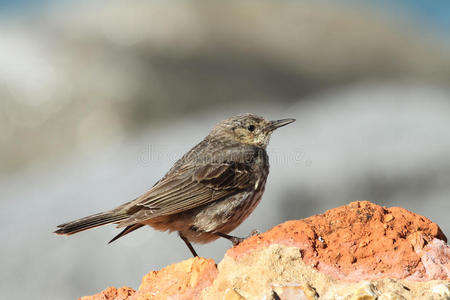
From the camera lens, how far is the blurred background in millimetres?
10438

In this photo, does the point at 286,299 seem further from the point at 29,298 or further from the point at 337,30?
the point at 337,30

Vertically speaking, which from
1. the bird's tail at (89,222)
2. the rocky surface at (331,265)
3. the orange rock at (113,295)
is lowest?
the orange rock at (113,295)

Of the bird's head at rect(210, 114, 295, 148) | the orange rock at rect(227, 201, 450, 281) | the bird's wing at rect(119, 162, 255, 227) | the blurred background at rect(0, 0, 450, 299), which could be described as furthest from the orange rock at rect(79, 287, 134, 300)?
the blurred background at rect(0, 0, 450, 299)

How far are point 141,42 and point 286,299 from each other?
14.2 metres

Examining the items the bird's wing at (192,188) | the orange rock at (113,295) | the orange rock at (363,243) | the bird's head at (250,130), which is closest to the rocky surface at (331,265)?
the orange rock at (363,243)

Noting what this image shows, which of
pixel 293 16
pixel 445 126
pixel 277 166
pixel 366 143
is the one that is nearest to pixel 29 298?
pixel 277 166

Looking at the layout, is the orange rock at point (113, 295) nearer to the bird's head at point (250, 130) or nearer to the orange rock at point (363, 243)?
the orange rock at point (363, 243)

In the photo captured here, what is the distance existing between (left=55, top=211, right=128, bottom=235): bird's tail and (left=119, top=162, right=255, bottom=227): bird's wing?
0.20 m

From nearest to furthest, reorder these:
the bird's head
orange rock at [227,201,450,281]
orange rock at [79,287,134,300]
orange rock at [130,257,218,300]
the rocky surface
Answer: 1. the rocky surface
2. orange rock at [227,201,450,281]
3. orange rock at [130,257,218,300]
4. orange rock at [79,287,134,300]
5. the bird's head

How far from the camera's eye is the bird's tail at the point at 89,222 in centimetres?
579

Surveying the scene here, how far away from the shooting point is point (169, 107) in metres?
15.8

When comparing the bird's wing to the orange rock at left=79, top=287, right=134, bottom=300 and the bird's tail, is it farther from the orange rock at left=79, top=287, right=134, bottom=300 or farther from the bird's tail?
the orange rock at left=79, top=287, right=134, bottom=300

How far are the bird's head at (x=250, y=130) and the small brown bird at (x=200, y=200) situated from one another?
1.40 feet

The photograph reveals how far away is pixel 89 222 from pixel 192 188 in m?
1.03
